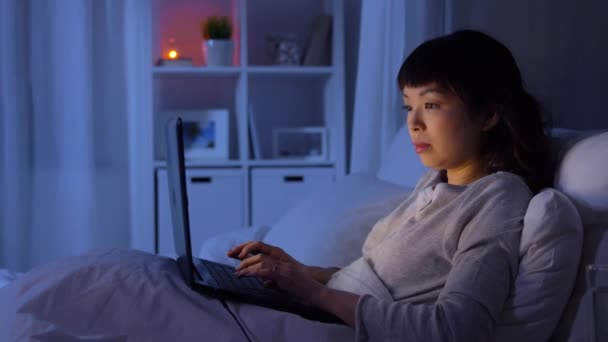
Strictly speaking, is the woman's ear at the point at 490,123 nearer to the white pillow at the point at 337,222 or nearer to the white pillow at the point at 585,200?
the white pillow at the point at 585,200

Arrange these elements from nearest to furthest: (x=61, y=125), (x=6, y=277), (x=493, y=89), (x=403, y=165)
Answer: (x=493, y=89)
(x=6, y=277)
(x=403, y=165)
(x=61, y=125)

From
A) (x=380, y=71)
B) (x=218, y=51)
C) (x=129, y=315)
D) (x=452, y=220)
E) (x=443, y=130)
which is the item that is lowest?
(x=129, y=315)

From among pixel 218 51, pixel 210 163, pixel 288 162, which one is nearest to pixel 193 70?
pixel 218 51

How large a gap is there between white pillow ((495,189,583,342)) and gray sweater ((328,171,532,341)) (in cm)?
2

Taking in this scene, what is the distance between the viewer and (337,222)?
1.48 m

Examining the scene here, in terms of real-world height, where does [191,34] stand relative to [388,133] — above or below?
above

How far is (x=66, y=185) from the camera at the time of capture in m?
2.90

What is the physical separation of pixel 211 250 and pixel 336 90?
57.5 inches

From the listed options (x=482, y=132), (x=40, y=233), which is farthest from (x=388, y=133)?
(x=40, y=233)

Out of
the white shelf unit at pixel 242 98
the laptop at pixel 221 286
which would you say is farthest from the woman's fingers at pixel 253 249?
the white shelf unit at pixel 242 98

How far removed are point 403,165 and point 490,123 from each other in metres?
0.59

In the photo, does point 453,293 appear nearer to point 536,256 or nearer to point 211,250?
point 536,256

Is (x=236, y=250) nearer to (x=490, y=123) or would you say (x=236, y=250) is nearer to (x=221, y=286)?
(x=221, y=286)

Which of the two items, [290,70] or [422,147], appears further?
[290,70]
